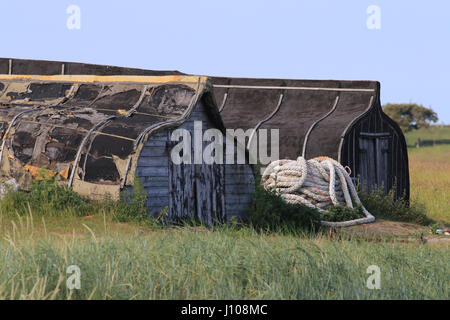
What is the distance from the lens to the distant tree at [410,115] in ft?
225

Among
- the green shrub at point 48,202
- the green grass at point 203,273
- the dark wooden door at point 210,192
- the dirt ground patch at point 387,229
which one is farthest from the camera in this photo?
the dirt ground patch at point 387,229

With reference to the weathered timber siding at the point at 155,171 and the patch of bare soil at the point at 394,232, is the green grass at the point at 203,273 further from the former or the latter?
the patch of bare soil at the point at 394,232

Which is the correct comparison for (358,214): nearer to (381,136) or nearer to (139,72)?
(381,136)

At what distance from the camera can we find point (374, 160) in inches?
814

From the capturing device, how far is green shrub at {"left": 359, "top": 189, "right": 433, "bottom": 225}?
17969mm

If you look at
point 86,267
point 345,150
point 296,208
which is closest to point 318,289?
point 86,267

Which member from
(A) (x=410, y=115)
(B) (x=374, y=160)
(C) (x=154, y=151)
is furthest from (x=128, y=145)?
(A) (x=410, y=115)

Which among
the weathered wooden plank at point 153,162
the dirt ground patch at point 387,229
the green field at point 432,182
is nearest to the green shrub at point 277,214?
the dirt ground patch at point 387,229

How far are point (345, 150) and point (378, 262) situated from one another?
1150 centimetres

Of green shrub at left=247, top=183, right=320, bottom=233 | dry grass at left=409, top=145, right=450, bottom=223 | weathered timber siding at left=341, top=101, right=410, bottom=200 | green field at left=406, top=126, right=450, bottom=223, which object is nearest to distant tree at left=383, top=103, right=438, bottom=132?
green field at left=406, top=126, right=450, bottom=223

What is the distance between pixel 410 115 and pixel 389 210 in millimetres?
53903

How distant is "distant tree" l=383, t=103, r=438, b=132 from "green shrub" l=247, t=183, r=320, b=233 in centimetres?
5639

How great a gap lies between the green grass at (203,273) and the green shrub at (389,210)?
9.72m

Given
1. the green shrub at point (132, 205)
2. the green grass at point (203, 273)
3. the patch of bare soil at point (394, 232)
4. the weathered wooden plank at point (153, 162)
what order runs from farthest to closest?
the patch of bare soil at point (394, 232) < the weathered wooden plank at point (153, 162) < the green shrub at point (132, 205) < the green grass at point (203, 273)
